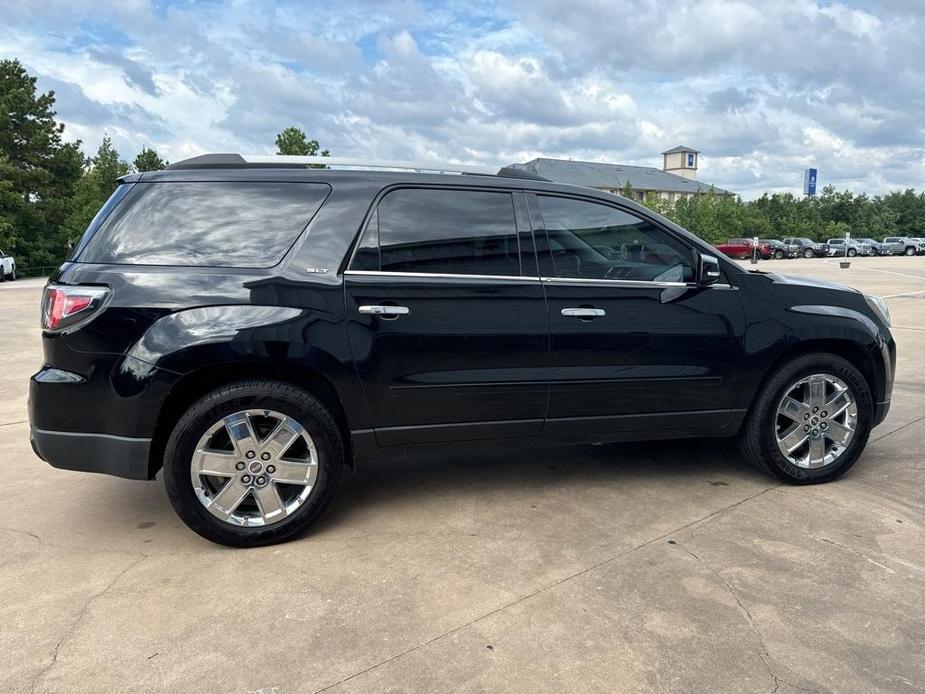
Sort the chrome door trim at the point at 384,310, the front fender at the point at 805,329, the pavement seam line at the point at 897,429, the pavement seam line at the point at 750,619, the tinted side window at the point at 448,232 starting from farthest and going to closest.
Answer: the pavement seam line at the point at 897,429 → the front fender at the point at 805,329 → the tinted side window at the point at 448,232 → the chrome door trim at the point at 384,310 → the pavement seam line at the point at 750,619

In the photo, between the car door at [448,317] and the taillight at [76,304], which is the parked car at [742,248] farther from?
the taillight at [76,304]

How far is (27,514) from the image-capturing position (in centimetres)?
369

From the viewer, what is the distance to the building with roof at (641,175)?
7619 centimetres

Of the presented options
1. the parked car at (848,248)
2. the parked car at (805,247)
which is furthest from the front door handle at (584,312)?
the parked car at (848,248)

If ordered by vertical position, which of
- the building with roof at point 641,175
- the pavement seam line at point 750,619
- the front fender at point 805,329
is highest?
the building with roof at point 641,175

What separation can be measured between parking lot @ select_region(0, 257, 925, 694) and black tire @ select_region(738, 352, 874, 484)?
0.38ft

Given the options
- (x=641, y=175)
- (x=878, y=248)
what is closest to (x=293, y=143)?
(x=878, y=248)

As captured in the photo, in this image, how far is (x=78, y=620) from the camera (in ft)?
8.74

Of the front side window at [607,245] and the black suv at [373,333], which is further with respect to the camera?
the front side window at [607,245]

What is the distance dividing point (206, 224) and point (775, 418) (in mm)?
3269

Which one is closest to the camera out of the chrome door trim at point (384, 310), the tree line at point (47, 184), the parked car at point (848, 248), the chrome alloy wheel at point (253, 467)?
the chrome alloy wheel at point (253, 467)

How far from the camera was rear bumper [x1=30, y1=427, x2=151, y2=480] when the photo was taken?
123 inches

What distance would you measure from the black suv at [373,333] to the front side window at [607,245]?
0.01 meters

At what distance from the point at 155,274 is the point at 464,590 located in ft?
6.46
